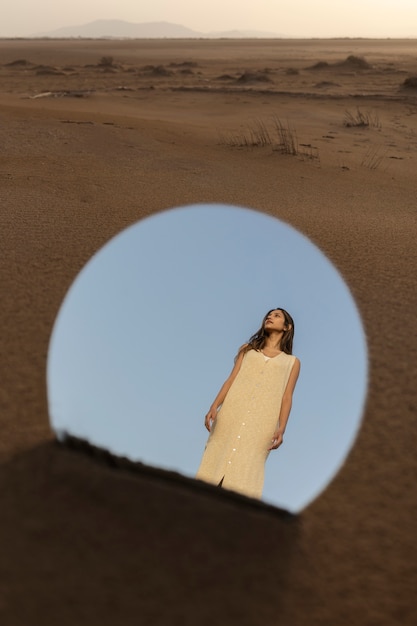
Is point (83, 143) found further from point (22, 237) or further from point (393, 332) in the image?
point (393, 332)

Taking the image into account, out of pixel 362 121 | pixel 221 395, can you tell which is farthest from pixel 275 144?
pixel 221 395

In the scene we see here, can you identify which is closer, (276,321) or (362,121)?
(276,321)

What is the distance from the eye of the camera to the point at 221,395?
2047mm

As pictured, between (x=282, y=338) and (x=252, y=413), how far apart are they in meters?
0.27

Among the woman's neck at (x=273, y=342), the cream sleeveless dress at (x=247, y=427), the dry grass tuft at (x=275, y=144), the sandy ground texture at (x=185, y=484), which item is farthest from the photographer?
the dry grass tuft at (x=275, y=144)

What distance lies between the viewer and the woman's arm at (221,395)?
2031mm

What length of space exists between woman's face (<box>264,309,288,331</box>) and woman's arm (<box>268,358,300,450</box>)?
0.44ft

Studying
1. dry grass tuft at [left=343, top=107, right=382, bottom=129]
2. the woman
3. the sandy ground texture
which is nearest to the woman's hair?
the woman

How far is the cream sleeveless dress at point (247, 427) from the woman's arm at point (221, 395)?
12 mm

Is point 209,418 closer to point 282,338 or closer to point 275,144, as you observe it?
point 282,338

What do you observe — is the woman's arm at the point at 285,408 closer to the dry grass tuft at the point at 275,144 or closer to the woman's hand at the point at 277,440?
the woman's hand at the point at 277,440

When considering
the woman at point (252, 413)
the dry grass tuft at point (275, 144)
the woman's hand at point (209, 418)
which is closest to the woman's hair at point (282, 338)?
the woman at point (252, 413)

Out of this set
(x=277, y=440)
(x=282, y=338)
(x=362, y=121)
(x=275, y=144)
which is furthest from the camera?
(x=362, y=121)

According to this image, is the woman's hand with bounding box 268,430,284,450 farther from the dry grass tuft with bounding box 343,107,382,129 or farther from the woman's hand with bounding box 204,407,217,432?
the dry grass tuft with bounding box 343,107,382,129
